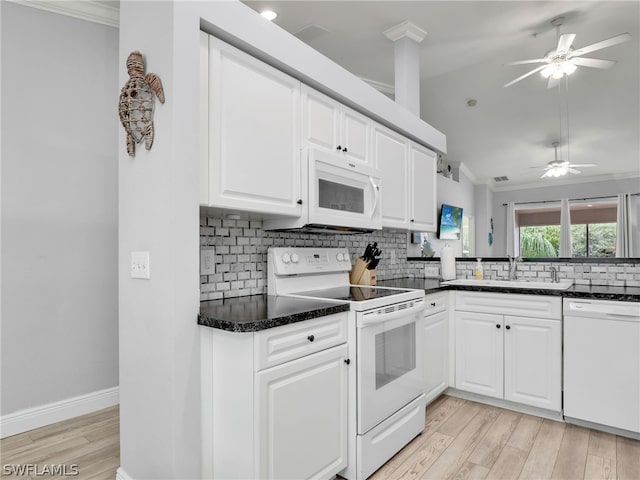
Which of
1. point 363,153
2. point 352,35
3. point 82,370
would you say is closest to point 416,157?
point 363,153

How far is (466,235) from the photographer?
407cm

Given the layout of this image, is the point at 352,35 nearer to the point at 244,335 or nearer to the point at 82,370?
the point at 244,335

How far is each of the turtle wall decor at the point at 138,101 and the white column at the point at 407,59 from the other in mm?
2253

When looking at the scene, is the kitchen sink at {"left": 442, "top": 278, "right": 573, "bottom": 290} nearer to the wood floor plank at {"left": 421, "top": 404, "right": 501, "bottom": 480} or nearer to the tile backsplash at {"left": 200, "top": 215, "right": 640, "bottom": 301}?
the tile backsplash at {"left": 200, "top": 215, "right": 640, "bottom": 301}

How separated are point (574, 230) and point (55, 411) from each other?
14.4 feet

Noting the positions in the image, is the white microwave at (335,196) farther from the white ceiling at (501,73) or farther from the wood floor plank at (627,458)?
the wood floor plank at (627,458)

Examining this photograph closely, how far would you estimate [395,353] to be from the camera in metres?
2.20

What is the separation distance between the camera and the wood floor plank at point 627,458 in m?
2.01

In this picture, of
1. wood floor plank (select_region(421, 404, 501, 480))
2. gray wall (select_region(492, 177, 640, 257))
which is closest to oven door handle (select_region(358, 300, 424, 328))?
wood floor plank (select_region(421, 404, 501, 480))

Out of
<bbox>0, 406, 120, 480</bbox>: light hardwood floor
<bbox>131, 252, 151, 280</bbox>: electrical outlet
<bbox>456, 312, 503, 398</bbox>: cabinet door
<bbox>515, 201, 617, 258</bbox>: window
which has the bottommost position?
<bbox>0, 406, 120, 480</bbox>: light hardwood floor

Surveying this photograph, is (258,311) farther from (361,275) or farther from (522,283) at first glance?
(522,283)

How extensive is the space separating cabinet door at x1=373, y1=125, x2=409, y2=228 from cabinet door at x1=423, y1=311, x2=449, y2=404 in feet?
2.59

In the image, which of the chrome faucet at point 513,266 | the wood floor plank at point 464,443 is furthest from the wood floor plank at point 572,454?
the chrome faucet at point 513,266

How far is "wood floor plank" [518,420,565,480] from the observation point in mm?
2016
